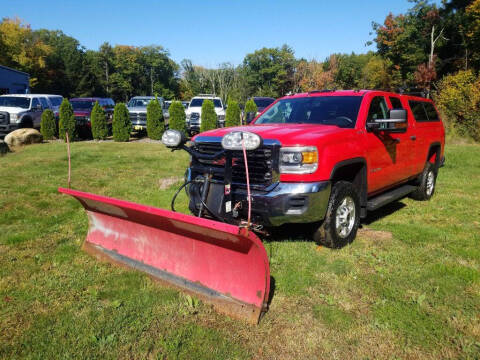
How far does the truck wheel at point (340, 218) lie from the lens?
4.26 meters

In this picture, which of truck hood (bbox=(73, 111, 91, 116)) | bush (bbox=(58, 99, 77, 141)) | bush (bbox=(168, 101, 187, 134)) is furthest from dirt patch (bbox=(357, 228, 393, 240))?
truck hood (bbox=(73, 111, 91, 116))

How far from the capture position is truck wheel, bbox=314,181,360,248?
4.26 m

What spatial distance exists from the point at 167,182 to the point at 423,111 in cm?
536

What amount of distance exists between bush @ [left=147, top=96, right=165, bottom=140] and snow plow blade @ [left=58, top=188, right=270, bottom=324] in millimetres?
13978

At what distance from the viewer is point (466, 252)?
4.45 m

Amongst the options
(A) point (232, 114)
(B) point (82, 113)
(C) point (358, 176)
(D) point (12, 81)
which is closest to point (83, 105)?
(B) point (82, 113)

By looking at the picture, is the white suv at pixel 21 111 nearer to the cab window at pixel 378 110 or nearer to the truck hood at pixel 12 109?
the truck hood at pixel 12 109

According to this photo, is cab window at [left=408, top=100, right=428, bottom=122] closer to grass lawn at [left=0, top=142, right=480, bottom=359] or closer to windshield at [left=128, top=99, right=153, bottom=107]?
grass lawn at [left=0, top=142, right=480, bottom=359]

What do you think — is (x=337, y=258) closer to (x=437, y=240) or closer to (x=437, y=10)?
(x=437, y=240)

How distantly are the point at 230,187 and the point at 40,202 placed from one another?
173 inches

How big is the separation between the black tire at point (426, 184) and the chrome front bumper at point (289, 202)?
3700 millimetres

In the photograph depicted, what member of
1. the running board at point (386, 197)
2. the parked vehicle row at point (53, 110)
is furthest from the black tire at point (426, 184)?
the parked vehicle row at point (53, 110)

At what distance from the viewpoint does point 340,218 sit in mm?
4488

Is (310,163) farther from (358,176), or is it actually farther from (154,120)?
(154,120)
